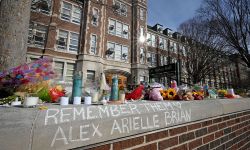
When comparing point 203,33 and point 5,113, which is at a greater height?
point 203,33

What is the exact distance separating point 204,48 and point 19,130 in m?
21.2

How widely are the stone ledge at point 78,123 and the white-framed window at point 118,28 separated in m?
19.9

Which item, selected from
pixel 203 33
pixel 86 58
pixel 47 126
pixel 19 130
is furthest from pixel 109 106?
pixel 203 33

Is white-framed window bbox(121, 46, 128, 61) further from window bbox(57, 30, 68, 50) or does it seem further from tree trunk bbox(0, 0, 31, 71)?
tree trunk bbox(0, 0, 31, 71)

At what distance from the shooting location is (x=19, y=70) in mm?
1362

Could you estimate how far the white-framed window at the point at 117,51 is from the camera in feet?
64.1

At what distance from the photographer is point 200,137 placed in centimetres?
169

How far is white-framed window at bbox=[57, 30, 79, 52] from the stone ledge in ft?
54.9

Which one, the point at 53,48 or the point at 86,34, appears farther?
the point at 86,34

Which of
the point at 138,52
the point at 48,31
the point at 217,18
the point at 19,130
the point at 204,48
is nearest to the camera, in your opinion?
the point at 19,130

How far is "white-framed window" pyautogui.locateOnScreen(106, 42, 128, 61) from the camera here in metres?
19.5

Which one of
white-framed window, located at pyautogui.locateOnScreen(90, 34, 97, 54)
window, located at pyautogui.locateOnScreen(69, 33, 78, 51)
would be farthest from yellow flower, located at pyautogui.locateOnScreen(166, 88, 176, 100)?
window, located at pyautogui.locateOnScreen(69, 33, 78, 51)

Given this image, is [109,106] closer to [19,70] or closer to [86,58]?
[19,70]

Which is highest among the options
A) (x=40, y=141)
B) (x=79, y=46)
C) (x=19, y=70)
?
(x=79, y=46)
